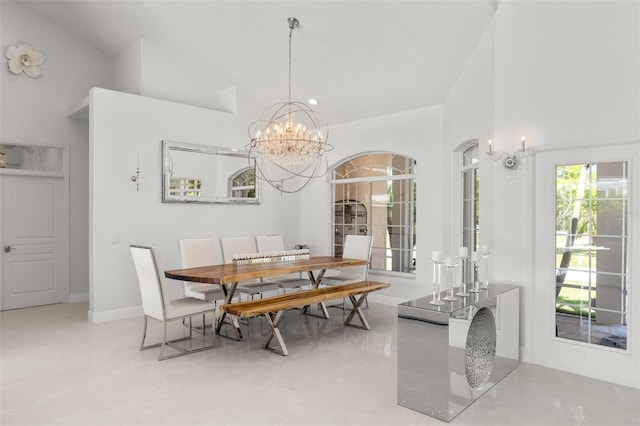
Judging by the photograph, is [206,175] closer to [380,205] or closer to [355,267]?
[355,267]

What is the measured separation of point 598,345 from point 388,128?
3.99 meters

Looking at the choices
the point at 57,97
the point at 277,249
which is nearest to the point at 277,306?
the point at 277,249

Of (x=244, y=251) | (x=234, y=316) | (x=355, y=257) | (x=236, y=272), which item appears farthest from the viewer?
(x=355, y=257)

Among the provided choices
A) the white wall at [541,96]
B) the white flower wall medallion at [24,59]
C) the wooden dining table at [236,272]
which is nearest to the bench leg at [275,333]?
the wooden dining table at [236,272]

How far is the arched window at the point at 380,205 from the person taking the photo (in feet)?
21.1

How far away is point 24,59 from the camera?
234 inches

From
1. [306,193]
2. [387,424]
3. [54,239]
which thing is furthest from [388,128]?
[54,239]

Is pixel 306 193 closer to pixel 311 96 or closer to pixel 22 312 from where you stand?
pixel 311 96

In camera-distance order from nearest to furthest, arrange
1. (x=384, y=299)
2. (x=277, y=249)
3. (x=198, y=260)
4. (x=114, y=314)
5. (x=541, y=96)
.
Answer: (x=541, y=96)
(x=198, y=260)
(x=114, y=314)
(x=277, y=249)
(x=384, y=299)

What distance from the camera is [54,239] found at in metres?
6.44

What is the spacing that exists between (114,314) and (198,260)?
1319 mm

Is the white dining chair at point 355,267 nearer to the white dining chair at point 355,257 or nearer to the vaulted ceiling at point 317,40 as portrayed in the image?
the white dining chair at point 355,257

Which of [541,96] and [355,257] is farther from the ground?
[541,96]

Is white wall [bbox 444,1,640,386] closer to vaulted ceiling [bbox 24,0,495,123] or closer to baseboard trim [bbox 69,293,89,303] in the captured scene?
vaulted ceiling [bbox 24,0,495,123]
